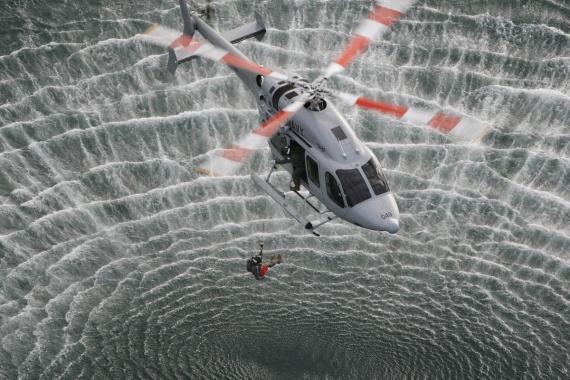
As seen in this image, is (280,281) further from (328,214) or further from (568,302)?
(568,302)

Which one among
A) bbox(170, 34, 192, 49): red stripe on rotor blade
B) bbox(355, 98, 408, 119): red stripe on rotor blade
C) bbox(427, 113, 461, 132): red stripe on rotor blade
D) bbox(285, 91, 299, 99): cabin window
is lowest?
bbox(170, 34, 192, 49): red stripe on rotor blade

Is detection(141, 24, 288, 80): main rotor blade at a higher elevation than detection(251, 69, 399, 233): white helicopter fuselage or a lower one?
higher

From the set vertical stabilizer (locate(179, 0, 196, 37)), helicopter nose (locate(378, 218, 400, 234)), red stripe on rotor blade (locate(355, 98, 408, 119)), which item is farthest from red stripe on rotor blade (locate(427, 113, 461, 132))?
vertical stabilizer (locate(179, 0, 196, 37))

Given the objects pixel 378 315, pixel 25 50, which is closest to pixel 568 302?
pixel 378 315

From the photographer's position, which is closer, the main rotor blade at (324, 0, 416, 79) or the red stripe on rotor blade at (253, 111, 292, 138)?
the red stripe on rotor blade at (253, 111, 292, 138)

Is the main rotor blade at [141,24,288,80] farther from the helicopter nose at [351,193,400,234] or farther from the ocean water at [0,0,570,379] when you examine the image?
the helicopter nose at [351,193,400,234]

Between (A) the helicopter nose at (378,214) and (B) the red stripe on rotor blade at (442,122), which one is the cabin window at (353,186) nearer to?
(A) the helicopter nose at (378,214)
